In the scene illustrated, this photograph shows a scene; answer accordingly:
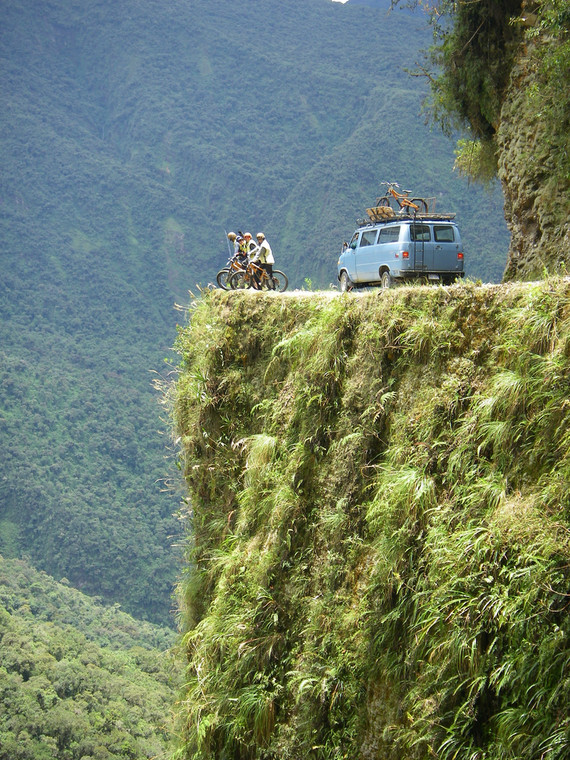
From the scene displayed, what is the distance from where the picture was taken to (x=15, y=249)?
127m

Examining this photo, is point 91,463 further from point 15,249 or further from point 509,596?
point 509,596

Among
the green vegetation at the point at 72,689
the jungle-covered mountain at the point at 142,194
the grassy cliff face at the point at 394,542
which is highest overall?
the jungle-covered mountain at the point at 142,194

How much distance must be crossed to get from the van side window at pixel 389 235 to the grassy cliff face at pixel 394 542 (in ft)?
15.3

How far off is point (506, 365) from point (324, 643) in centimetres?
279

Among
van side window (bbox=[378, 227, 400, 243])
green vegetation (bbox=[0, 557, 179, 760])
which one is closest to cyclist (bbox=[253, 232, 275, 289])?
van side window (bbox=[378, 227, 400, 243])

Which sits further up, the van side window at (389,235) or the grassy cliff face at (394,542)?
the van side window at (389,235)

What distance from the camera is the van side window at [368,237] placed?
14219mm

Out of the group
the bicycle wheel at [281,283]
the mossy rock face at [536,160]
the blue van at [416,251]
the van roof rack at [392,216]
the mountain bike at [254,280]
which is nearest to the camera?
the mossy rock face at [536,160]

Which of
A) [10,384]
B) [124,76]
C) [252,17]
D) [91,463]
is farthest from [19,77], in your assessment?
[91,463]

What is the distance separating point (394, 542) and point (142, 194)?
145908 millimetres

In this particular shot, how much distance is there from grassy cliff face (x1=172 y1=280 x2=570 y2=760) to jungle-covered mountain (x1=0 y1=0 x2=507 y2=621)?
5490cm

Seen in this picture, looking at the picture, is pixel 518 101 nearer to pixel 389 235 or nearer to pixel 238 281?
pixel 389 235

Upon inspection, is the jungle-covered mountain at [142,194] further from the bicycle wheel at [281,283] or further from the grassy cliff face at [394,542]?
the grassy cliff face at [394,542]

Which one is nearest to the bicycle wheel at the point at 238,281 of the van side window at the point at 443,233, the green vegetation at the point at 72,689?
the van side window at the point at 443,233
